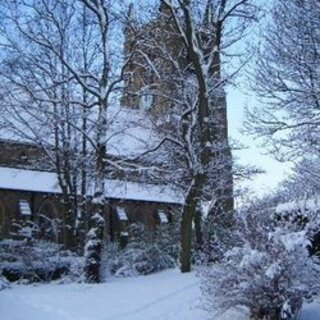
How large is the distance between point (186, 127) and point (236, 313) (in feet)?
41.4

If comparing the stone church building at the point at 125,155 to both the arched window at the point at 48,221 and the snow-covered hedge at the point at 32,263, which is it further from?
the snow-covered hedge at the point at 32,263

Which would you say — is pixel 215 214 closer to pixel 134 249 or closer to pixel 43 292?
pixel 134 249

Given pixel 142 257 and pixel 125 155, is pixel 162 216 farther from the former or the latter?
pixel 142 257

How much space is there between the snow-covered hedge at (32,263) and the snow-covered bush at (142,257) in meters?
1.21

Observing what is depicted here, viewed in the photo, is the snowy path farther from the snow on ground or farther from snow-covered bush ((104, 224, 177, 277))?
snow-covered bush ((104, 224, 177, 277))

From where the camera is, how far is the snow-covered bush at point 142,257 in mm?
19750

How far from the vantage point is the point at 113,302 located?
43.1ft

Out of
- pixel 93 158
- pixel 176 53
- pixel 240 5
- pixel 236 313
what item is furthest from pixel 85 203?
pixel 236 313

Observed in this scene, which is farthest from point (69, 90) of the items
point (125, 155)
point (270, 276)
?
point (270, 276)

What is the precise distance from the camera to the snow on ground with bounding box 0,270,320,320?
11258 mm

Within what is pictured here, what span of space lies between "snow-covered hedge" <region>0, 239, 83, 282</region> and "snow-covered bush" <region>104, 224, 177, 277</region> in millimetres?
1206

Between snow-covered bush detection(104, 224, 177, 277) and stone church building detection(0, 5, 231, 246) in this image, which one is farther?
stone church building detection(0, 5, 231, 246)

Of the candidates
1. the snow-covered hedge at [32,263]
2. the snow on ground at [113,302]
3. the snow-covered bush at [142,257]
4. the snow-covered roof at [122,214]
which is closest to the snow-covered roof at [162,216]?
the snow-covered roof at [122,214]

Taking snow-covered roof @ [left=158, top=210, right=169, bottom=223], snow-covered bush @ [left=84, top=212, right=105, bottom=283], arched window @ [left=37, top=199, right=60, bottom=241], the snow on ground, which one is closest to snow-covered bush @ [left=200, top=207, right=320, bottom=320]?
the snow on ground
